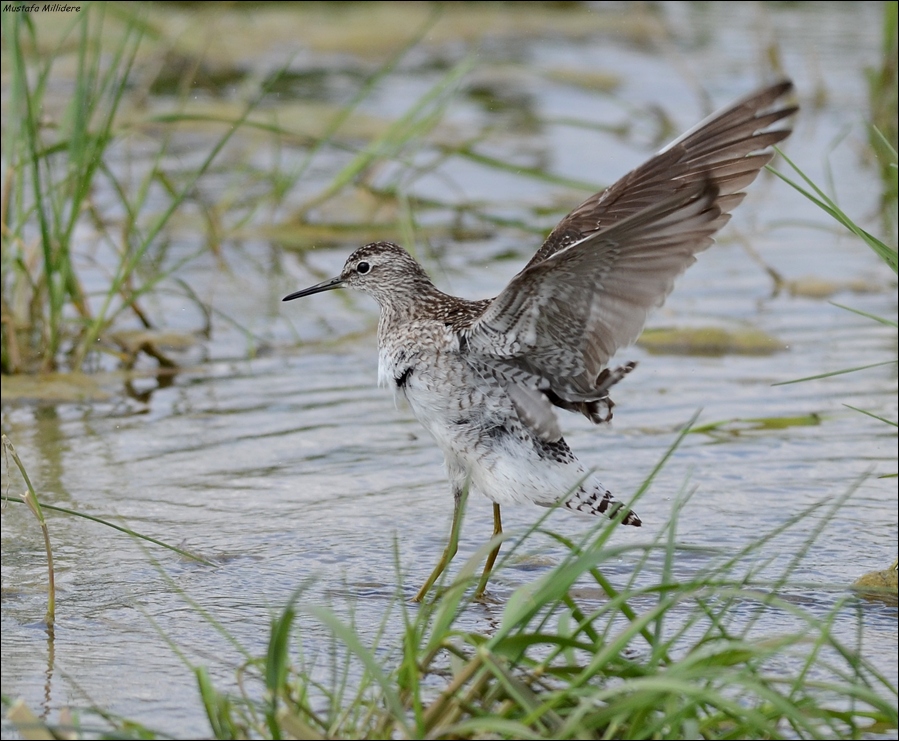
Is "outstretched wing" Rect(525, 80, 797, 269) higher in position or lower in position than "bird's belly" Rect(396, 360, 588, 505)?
higher

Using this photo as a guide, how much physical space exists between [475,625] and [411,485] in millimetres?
1192

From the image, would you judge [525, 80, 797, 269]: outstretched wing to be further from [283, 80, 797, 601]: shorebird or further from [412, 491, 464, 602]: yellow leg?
[412, 491, 464, 602]: yellow leg

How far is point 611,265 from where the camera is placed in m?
3.78

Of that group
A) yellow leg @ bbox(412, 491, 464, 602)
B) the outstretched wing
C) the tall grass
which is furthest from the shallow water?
the outstretched wing

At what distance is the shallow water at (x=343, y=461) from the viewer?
150 inches

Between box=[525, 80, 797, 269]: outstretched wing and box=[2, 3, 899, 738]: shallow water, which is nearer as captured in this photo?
box=[2, 3, 899, 738]: shallow water

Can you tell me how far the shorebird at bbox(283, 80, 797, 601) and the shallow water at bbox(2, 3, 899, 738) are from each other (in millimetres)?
270

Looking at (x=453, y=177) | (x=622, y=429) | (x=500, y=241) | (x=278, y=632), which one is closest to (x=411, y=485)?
(x=622, y=429)

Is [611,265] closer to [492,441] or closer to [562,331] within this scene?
[562,331]

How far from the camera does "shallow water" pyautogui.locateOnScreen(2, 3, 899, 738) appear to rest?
3.81 m

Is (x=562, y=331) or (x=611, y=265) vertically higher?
(x=611, y=265)

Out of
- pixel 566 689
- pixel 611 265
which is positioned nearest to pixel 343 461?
pixel 611 265

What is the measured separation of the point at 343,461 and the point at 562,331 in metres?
1.63

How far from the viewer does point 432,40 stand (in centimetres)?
1433
